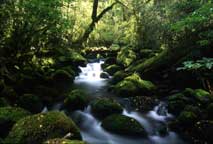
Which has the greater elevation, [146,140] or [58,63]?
[58,63]

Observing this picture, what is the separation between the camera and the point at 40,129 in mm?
6188

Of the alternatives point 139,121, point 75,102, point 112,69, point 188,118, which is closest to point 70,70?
point 112,69

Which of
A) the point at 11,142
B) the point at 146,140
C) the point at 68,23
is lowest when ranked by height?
the point at 146,140

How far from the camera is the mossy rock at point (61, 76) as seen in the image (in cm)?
1378

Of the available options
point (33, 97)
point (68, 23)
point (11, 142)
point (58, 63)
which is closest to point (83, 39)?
point (58, 63)

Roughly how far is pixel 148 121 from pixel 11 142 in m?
4.44

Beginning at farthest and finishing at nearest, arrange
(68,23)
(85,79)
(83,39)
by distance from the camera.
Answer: (83,39)
(85,79)
(68,23)

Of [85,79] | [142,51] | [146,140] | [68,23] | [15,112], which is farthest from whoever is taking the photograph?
[142,51]

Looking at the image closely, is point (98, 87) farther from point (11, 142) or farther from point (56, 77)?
point (11, 142)

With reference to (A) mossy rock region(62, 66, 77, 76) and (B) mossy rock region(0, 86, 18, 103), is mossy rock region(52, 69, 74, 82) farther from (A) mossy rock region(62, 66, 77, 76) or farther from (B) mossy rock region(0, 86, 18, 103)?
(B) mossy rock region(0, 86, 18, 103)

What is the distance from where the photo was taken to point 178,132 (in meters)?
8.28

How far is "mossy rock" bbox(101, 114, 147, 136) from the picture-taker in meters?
7.93

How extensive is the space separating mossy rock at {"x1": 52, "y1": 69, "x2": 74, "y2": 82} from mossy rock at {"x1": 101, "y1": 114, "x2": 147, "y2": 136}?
6011 millimetres

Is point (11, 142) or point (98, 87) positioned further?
point (98, 87)
